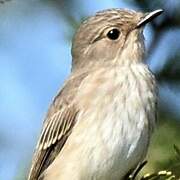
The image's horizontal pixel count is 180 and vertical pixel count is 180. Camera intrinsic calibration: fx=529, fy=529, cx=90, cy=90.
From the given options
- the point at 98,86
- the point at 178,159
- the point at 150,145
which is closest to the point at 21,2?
the point at 98,86

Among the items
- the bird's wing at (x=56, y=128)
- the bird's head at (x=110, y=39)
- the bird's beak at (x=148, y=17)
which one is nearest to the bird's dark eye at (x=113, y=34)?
the bird's head at (x=110, y=39)

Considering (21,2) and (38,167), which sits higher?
(21,2)

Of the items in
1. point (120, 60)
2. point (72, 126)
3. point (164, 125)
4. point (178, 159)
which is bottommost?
point (178, 159)

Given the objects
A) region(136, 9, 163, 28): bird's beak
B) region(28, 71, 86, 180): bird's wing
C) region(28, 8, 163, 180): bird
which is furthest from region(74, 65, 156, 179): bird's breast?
region(136, 9, 163, 28): bird's beak

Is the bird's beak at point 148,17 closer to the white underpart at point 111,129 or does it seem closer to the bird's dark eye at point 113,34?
the bird's dark eye at point 113,34

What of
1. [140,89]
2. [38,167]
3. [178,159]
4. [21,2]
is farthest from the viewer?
[21,2]

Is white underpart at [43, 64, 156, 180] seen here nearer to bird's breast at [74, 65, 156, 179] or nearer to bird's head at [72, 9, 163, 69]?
bird's breast at [74, 65, 156, 179]

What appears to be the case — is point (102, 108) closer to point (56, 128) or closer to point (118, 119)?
point (118, 119)

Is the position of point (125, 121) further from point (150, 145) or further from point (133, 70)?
point (133, 70)
